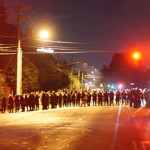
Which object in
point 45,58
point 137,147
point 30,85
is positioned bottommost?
point 137,147

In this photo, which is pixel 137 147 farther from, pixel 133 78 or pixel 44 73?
pixel 133 78

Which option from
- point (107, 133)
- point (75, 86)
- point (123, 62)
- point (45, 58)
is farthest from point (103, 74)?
point (107, 133)

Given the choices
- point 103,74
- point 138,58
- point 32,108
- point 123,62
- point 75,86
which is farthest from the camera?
point 103,74

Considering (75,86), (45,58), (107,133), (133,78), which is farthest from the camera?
(133,78)

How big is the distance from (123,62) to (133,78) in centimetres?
1727

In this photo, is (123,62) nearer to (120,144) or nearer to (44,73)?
(44,73)

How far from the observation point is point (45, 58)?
48.9 meters

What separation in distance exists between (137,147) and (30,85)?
2771cm

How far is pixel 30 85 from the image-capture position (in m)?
36.3

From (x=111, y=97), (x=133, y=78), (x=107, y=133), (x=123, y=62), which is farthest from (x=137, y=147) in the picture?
(x=123, y=62)

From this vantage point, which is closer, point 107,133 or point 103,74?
point 107,133

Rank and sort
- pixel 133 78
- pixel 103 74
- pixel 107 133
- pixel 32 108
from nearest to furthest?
pixel 107 133 → pixel 32 108 → pixel 133 78 → pixel 103 74

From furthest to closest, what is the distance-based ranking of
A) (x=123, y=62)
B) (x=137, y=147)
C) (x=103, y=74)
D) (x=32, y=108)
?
(x=103, y=74)
(x=123, y=62)
(x=32, y=108)
(x=137, y=147)

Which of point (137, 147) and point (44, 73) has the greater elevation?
point (44, 73)
